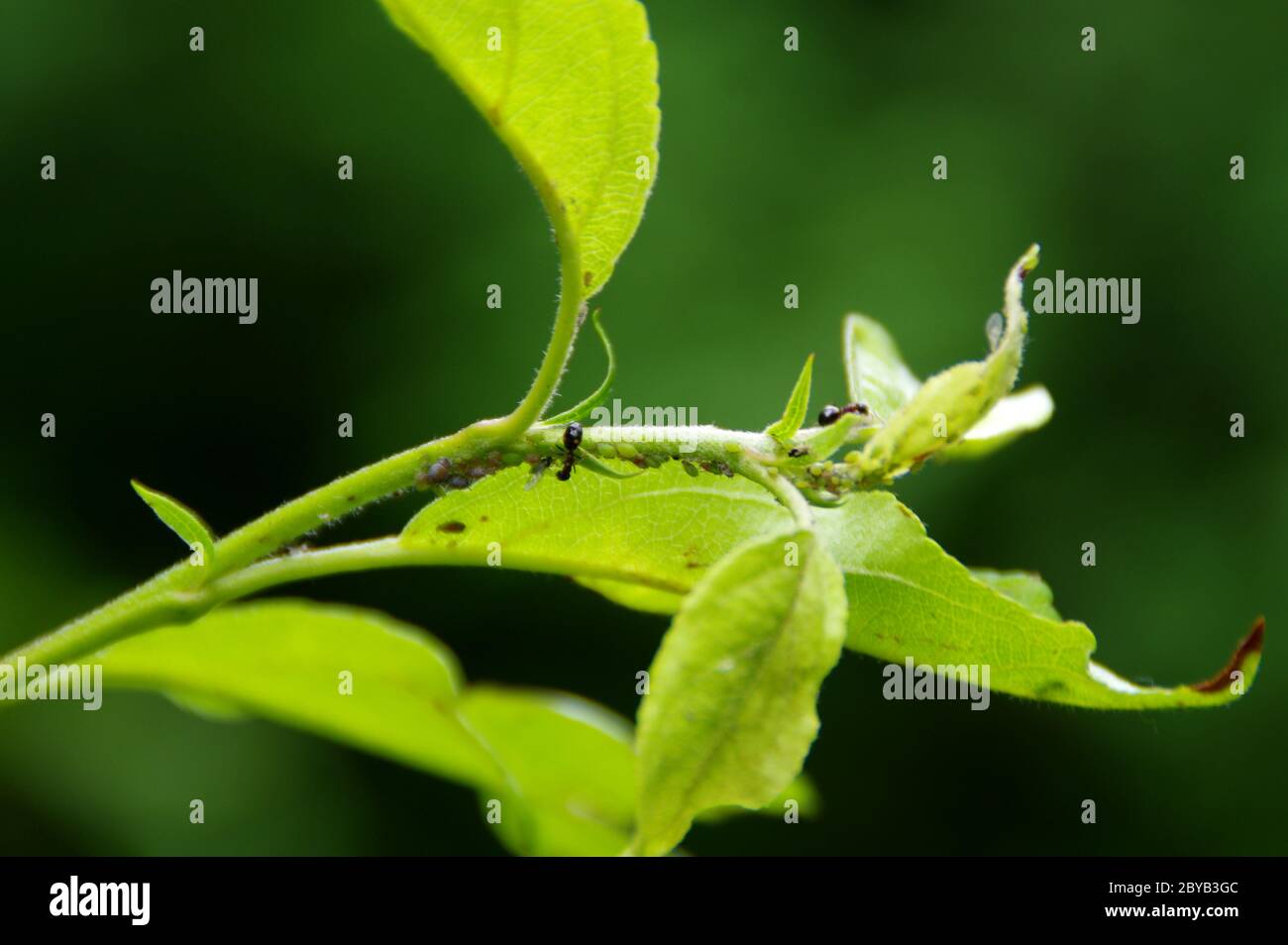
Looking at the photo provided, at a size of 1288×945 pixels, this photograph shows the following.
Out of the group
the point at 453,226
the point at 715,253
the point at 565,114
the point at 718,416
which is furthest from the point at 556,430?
the point at 453,226

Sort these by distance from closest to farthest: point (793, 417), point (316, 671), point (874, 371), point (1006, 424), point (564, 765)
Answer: point (793, 417) < point (1006, 424) < point (874, 371) < point (316, 671) < point (564, 765)

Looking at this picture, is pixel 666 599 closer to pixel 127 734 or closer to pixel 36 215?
pixel 127 734

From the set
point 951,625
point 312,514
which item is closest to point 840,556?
point 951,625

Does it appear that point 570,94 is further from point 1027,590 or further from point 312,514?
point 1027,590

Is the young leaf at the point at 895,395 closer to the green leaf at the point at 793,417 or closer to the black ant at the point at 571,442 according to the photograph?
the green leaf at the point at 793,417

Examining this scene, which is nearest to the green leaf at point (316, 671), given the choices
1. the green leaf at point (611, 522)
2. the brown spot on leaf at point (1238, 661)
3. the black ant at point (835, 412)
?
the green leaf at point (611, 522)

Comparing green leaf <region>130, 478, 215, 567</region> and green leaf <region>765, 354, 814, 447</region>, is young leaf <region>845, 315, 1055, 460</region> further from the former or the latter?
green leaf <region>130, 478, 215, 567</region>
